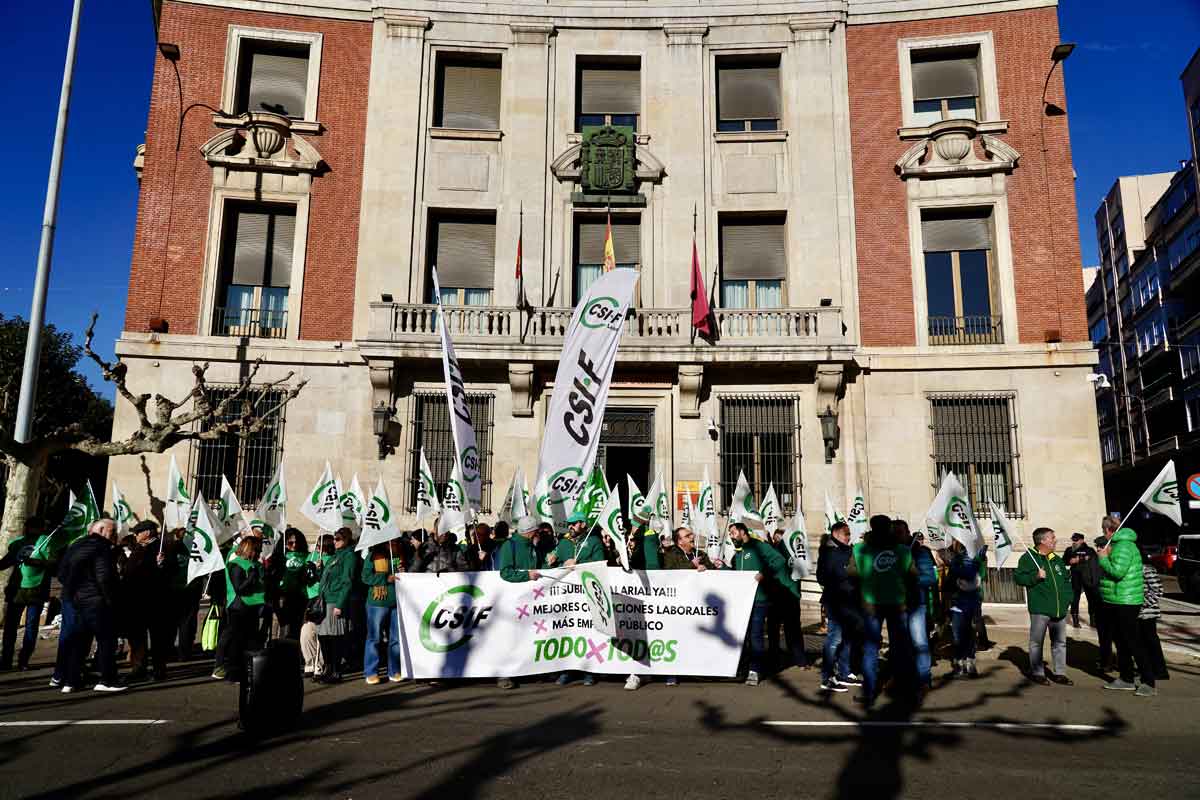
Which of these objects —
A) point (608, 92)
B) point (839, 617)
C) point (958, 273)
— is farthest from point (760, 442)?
point (608, 92)

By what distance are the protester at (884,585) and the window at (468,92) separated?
13666 millimetres

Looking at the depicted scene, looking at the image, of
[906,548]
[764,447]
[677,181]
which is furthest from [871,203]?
[906,548]

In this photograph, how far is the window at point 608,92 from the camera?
17891 mm

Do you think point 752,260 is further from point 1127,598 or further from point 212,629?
point 212,629

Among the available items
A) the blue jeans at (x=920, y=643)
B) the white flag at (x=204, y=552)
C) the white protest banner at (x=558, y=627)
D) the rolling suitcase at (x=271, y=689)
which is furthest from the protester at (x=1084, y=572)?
the white flag at (x=204, y=552)

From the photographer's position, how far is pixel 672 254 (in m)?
16.7

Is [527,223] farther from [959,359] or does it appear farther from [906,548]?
[906,548]

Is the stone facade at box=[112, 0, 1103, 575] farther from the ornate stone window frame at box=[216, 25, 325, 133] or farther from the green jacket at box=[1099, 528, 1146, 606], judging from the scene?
the green jacket at box=[1099, 528, 1146, 606]

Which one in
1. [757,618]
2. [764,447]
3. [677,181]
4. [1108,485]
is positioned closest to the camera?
[757,618]

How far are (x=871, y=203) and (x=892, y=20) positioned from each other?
14.7 feet

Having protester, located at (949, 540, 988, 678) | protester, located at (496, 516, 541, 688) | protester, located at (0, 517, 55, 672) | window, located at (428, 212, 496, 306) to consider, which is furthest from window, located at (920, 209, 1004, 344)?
protester, located at (0, 517, 55, 672)

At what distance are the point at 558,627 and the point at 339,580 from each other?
2531mm

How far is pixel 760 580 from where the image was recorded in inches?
336

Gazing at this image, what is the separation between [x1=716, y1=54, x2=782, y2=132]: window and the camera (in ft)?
58.2
